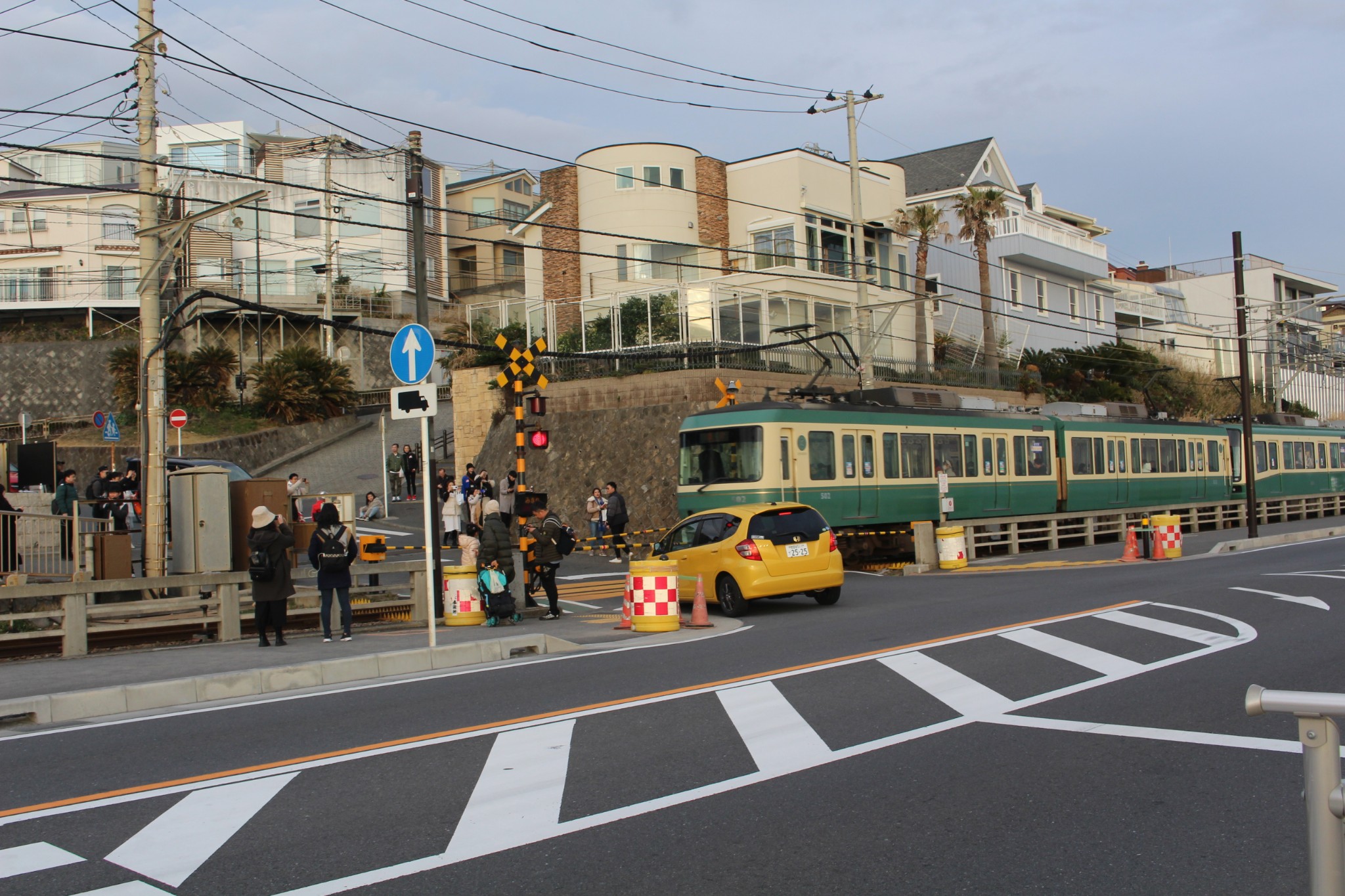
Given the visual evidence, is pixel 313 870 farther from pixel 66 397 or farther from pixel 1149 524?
pixel 66 397

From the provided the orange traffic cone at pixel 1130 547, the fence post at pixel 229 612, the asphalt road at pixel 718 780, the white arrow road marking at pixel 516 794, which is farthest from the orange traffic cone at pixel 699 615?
the orange traffic cone at pixel 1130 547

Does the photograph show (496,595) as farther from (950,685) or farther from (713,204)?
(713,204)

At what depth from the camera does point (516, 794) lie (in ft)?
20.8

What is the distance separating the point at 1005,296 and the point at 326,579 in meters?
42.0

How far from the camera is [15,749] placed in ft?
26.5

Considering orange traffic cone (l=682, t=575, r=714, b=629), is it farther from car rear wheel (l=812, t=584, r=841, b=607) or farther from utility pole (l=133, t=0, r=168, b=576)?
utility pole (l=133, t=0, r=168, b=576)

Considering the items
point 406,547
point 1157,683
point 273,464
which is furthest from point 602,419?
point 1157,683

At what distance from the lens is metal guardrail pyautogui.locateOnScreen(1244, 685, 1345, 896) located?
309cm

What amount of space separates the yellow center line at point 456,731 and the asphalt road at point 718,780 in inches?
1.5

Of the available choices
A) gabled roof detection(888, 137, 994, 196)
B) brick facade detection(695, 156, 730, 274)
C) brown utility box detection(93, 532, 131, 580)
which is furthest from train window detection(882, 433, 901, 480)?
gabled roof detection(888, 137, 994, 196)

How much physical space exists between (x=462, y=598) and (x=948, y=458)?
14.6 metres

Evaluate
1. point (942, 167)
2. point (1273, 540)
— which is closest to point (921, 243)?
point (942, 167)

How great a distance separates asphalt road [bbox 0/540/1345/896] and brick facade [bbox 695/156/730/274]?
31101 millimetres

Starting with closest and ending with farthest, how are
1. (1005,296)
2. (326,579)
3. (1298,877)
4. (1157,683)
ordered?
(1298,877) → (1157,683) → (326,579) → (1005,296)
